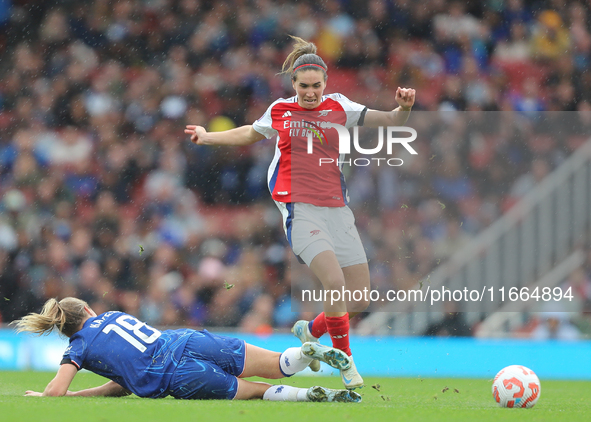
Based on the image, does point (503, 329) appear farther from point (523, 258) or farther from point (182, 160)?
point (182, 160)

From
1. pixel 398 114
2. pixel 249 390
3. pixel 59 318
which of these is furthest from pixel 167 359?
pixel 398 114

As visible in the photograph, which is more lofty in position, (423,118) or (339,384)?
(423,118)

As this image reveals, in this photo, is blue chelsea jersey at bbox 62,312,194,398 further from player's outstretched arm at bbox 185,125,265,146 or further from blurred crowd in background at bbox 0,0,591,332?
blurred crowd in background at bbox 0,0,591,332

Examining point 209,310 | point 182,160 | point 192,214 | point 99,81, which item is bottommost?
point 209,310

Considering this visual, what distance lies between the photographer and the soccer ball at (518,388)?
4996mm

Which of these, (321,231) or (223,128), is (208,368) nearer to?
(321,231)

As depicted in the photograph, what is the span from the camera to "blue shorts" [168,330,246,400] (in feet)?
16.0

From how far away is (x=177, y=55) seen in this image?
43.0ft

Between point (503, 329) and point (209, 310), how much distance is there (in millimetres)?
4089

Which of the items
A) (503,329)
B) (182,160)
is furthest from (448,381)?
(182,160)

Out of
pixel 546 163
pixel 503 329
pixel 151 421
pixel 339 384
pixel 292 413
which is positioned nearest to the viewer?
pixel 151 421

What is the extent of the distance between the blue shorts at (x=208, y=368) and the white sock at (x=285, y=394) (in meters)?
0.23

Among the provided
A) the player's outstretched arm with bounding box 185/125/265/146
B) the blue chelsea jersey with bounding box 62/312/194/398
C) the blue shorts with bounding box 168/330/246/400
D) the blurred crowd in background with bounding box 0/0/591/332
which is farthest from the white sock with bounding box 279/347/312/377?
the blurred crowd in background with bounding box 0/0/591/332

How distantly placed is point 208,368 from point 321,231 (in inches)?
51.9
